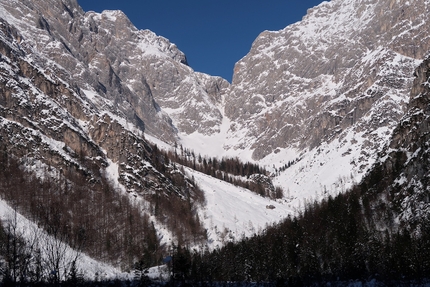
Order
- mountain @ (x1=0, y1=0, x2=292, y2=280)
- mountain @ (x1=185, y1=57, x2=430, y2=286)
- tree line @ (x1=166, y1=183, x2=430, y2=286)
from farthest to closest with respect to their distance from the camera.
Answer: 1. mountain @ (x1=0, y1=0, x2=292, y2=280)
2. mountain @ (x1=185, y1=57, x2=430, y2=286)
3. tree line @ (x1=166, y1=183, x2=430, y2=286)

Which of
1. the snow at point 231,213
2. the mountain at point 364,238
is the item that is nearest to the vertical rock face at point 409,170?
the mountain at point 364,238

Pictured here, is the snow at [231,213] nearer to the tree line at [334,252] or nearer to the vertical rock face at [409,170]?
the tree line at [334,252]

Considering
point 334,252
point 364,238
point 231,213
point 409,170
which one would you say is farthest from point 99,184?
point 409,170

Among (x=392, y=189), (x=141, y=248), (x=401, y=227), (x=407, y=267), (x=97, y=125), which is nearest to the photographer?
(x=407, y=267)

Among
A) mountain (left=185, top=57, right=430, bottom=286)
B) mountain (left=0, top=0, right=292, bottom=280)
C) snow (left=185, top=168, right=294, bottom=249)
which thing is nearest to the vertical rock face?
mountain (left=185, top=57, right=430, bottom=286)

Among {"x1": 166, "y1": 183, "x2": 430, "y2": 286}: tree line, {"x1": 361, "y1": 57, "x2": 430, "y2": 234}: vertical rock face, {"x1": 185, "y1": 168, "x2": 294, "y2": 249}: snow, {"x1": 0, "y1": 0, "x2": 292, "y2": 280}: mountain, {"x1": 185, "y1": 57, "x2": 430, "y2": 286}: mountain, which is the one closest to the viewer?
{"x1": 166, "y1": 183, "x2": 430, "y2": 286}: tree line

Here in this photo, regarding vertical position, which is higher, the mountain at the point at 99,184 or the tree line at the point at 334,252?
the mountain at the point at 99,184

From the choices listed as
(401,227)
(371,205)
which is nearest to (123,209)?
(371,205)

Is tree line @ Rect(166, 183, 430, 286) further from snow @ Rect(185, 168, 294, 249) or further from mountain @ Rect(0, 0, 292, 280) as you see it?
mountain @ Rect(0, 0, 292, 280)

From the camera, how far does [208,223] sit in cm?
14588

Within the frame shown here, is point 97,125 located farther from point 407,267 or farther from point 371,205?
point 407,267

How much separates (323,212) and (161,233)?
45.8 metres

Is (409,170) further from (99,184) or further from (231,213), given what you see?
(99,184)

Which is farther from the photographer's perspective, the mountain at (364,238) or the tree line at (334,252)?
the mountain at (364,238)
